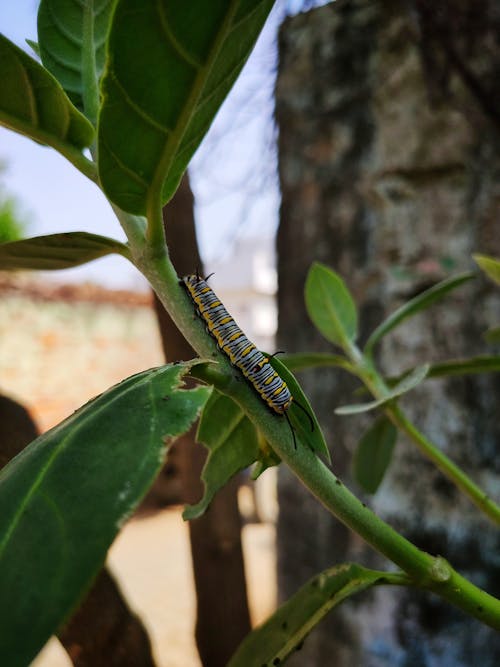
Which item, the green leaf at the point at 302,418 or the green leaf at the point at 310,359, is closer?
the green leaf at the point at 302,418

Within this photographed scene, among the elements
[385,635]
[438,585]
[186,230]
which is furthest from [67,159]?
[385,635]

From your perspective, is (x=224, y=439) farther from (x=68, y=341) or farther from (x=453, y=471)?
(x=68, y=341)

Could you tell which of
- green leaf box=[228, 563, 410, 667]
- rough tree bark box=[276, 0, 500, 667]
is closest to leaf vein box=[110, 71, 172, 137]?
green leaf box=[228, 563, 410, 667]

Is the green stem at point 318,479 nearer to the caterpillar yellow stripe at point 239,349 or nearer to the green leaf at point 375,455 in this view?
the caterpillar yellow stripe at point 239,349

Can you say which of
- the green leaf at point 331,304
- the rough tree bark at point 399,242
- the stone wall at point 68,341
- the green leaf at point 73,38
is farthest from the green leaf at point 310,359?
the stone wall at point 68,341

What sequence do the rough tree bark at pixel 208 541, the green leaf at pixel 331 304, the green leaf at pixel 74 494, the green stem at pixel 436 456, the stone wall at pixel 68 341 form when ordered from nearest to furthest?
the green leaf at pixel 74 494 → the green stem at pixel 436 456 → the green leaf at pixel 331 304 → the rough tree bark at pixel 208 541 → the stone wall at pixel 68 341

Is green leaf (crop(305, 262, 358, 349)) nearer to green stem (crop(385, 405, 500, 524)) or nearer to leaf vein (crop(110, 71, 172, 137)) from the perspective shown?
green stem (crop(385, 405, 500, 524))
